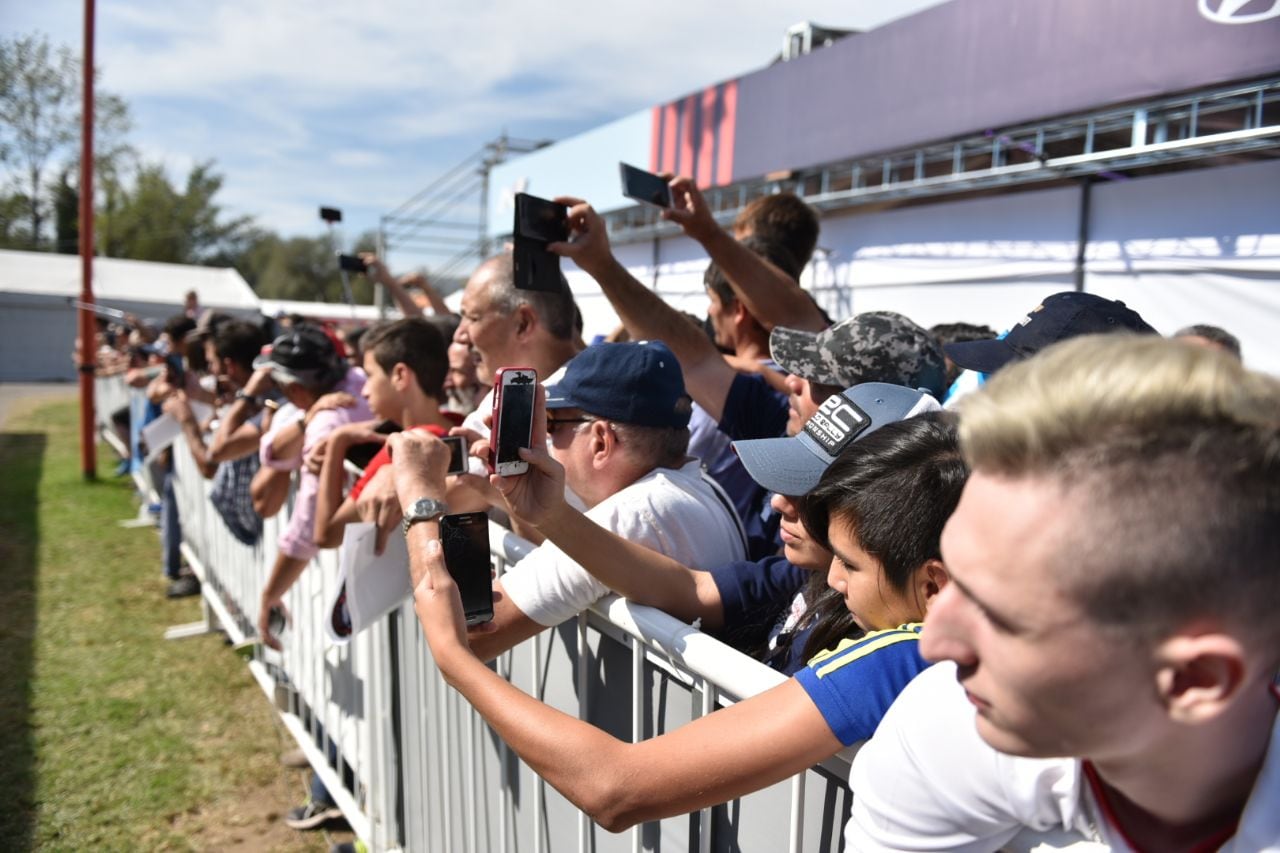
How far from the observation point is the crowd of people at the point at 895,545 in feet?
2.22

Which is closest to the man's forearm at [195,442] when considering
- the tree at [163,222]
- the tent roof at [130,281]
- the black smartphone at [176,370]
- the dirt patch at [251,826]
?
the black smartphone at [176,370]

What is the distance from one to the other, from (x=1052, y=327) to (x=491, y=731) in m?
1.66

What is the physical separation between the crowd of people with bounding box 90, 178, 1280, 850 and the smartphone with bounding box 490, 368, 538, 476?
4 cm

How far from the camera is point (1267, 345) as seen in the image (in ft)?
16.5

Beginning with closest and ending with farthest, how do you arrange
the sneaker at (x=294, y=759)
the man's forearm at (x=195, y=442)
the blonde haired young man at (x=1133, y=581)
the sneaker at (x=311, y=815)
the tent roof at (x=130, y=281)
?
1. the blonde haired young man at (x=1133, y=581)
2. the sneaker at (x=311, y=815)
3. the sneaker at (x=294, y=759)
4. the man's forearm at (x=195, y=442)
5. the tent roof at (x=130, y=281)

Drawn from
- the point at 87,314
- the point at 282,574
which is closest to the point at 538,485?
the point at 282,574

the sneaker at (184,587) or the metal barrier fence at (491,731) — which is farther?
the sneaker at (184,587)

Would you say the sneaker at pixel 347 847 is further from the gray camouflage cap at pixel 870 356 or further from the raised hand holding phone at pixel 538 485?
the gray camouflage cap at pixel 870 356

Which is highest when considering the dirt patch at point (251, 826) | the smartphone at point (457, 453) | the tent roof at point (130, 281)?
the tent roof at point (130, 281)

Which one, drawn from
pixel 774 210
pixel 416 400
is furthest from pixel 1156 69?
pixel 416 400

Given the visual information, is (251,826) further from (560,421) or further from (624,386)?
(624,386)

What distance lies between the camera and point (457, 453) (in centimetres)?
224

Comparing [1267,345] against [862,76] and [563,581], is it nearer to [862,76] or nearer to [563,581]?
[862,76]

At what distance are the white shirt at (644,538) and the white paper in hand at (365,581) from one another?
0.61 meters
